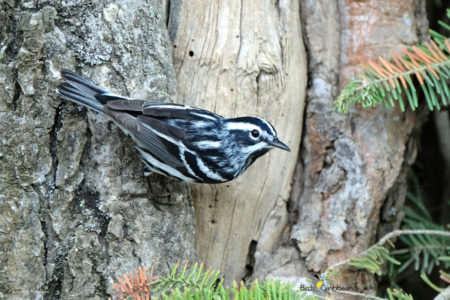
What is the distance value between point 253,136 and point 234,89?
1.16 feet

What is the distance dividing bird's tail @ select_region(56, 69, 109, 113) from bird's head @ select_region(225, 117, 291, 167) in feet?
2.50

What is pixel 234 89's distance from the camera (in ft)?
10.5

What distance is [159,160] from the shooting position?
2.84m

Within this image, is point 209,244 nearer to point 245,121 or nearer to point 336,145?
point 245,121

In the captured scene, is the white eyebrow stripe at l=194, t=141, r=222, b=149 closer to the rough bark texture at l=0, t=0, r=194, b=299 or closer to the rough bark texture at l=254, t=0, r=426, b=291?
the rough bark texture at l=0, t=0, r=194, b=299

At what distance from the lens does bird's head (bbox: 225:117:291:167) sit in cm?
301

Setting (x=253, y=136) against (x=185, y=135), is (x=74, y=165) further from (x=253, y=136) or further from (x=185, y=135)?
(x=253, y=136)

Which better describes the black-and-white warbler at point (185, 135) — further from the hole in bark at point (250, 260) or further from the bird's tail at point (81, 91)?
the hole in bark at point (250, 260)

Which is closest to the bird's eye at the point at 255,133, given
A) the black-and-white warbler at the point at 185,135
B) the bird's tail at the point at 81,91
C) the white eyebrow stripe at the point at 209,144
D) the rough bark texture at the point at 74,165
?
the black-and-white warbler at the point at 185,135

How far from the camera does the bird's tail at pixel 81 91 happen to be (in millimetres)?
2594

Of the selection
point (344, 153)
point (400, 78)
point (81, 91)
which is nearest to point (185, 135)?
point (81, 91)

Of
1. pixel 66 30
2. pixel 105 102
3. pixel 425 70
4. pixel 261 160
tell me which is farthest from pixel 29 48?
pixel 425 70

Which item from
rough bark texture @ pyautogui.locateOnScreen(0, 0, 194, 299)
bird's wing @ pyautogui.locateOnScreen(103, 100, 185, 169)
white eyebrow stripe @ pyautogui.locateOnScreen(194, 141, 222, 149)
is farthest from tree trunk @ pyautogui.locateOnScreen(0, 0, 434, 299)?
white eyebrow stripe @ pyautogui.locateOnScreen(194, 141, 222, 149)

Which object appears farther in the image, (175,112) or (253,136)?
(253,136)
